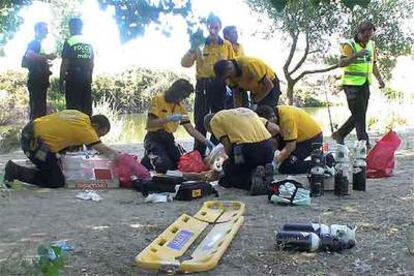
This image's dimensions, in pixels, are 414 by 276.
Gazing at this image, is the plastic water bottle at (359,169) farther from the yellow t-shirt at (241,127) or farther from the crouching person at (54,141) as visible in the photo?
the crouching person at (54,141)

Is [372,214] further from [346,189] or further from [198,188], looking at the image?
[198,188]

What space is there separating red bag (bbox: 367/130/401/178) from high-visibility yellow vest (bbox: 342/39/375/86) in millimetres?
1329

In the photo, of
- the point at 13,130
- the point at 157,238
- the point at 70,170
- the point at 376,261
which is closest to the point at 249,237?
the point at 157,238

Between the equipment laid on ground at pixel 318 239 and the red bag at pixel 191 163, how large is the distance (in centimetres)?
257

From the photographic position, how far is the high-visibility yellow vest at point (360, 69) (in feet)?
23.1

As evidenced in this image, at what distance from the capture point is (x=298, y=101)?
20484 mm

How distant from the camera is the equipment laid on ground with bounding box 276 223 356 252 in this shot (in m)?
3.57

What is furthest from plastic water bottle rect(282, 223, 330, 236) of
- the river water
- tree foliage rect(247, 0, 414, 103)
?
tree foliage rect(247, 0, 414, 103)

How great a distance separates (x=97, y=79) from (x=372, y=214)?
15793 mm

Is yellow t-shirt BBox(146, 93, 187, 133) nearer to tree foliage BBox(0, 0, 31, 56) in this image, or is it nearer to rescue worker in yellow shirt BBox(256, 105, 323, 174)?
rescue worker in yellow shirt BBox(256, 105, 323, 174)

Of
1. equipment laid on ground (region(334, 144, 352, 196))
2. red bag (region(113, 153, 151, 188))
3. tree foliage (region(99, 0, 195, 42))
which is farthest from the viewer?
red bag (region(113, 153, 151, 188))

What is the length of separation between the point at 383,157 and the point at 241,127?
145cm

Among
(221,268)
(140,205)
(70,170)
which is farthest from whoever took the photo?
(70,170)

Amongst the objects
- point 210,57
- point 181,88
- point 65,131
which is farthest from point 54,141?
point 210,57
